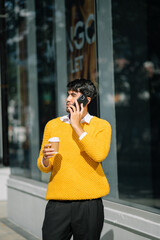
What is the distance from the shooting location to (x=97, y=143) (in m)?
3.03

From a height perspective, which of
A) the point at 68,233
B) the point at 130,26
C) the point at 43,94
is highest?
the point at 130,26

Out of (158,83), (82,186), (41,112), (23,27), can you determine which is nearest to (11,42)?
(23,27)

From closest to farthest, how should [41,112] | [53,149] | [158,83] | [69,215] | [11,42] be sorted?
[53,149] → [69,215] → [41,112] → [11,42] → [158,83]

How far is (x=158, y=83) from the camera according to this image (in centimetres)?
1222

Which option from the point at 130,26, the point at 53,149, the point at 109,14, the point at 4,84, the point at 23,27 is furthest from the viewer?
the point at 130,26

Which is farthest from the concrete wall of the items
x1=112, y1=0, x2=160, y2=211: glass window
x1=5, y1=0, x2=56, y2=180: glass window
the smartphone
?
x1=112, y1=0, x2=160, y2=211: glass window

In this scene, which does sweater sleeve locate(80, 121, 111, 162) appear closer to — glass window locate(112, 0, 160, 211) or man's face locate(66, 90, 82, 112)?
man's face locate(66, 90, 82, 112)

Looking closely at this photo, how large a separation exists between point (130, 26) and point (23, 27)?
4.25m

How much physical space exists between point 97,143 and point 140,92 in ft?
35.5

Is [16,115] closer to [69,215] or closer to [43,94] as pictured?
[43,94]

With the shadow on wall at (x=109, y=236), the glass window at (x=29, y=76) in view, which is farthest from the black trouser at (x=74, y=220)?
the glass window at (x=29, y=76)

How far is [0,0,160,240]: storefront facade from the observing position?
204 inches

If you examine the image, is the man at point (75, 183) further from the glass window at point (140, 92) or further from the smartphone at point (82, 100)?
the glass window at point (140, 92)

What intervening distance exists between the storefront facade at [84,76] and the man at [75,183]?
105 cm
